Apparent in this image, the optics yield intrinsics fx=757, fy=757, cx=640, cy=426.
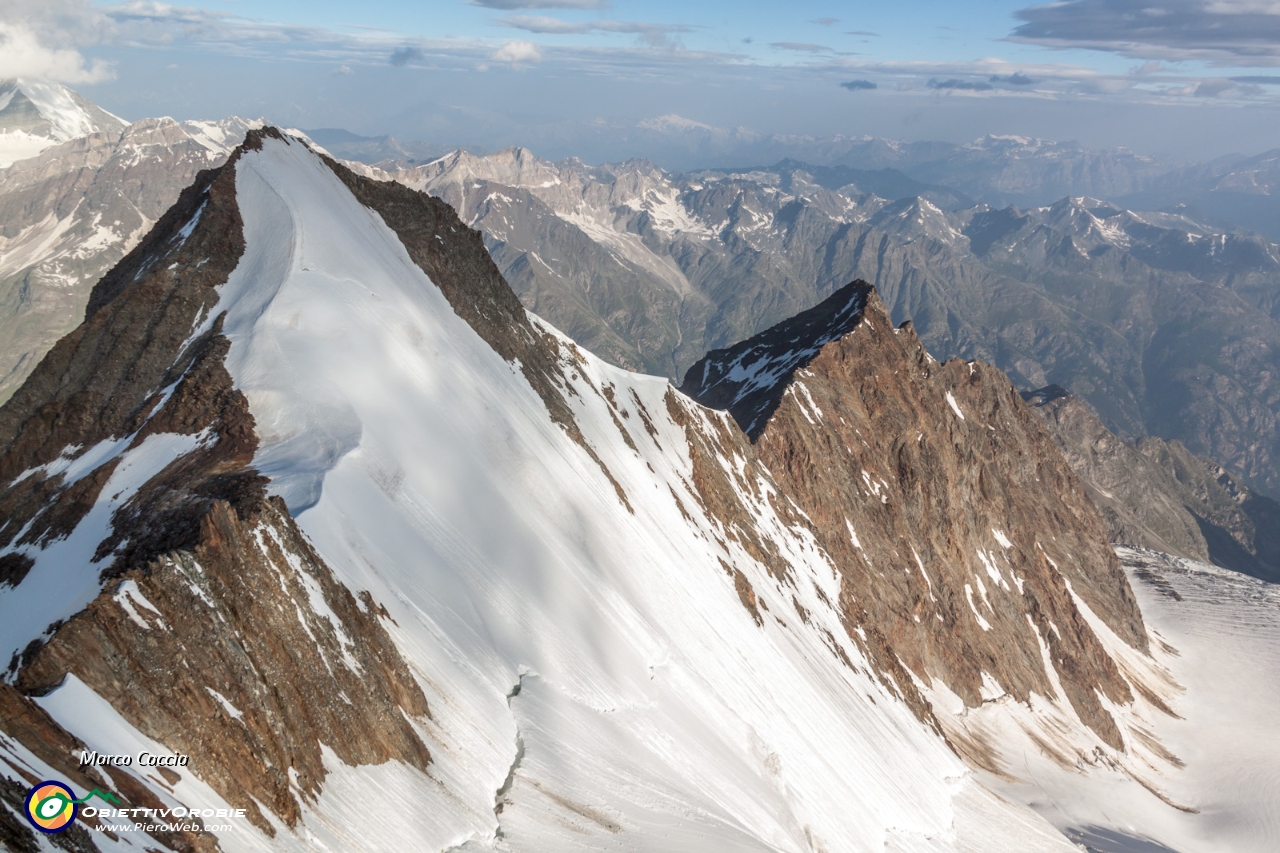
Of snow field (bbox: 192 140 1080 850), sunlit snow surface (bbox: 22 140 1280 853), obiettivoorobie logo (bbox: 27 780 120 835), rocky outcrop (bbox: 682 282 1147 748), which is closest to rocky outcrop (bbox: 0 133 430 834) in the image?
sunlit snow surface (bbox: 22 140 1280 853)

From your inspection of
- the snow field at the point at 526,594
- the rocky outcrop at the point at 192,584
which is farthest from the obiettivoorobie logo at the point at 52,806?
the snow field at the point at 526,594

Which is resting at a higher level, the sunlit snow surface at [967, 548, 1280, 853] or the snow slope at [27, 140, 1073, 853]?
the snow slope at [27, 140, 1073, 853]

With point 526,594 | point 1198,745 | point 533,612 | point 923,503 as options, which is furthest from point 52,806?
point 1198,745

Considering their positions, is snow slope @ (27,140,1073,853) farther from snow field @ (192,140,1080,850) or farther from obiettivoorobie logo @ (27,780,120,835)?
obiettivoorobie logo @ (27,780,120,835)

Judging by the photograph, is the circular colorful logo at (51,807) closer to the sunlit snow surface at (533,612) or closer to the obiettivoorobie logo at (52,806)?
the obiettivoorobie logo at (52,806)

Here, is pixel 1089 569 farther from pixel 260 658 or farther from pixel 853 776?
pixel 260 658

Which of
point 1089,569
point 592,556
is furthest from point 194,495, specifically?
point 1089,569
